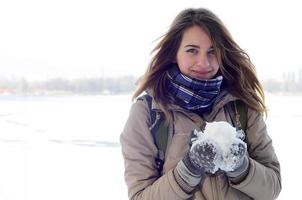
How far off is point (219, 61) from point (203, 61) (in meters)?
0.07

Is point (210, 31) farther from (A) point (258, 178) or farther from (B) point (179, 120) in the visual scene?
(A) point (258, 178)

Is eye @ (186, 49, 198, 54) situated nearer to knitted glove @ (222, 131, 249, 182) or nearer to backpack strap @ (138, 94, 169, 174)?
backpack strap @ (138, 94, 169, 174)

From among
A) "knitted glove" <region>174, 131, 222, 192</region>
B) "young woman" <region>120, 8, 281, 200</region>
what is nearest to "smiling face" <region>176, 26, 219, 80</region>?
"young woman" <region>120, 8, 281, 200</region>

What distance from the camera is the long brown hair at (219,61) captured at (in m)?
1.79

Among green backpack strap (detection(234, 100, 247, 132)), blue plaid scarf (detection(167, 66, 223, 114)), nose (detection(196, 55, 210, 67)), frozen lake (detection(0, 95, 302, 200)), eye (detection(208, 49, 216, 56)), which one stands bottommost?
frozen lake (detection(0, 95, 302, 200))

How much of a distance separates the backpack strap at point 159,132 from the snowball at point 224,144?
0.20m

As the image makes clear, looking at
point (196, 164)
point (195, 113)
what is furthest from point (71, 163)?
point (196, 164)

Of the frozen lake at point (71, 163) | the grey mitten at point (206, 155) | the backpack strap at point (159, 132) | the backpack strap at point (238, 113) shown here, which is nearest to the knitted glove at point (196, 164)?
the grey mitten at point (206, 155)

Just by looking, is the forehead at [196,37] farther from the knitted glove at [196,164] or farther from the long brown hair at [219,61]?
the knitted glove at [196,164]

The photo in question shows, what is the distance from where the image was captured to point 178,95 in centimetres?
178

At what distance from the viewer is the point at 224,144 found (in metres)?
1.51

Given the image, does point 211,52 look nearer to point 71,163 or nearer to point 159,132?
point 159,132

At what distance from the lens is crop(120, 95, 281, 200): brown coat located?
164 centimetres

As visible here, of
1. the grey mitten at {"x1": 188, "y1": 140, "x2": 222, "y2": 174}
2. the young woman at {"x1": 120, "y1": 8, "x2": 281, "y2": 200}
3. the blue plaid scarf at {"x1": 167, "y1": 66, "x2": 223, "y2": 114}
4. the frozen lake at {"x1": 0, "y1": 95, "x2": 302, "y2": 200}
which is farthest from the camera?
the frozen lake at {"x1": 0, "y1": 95, "x2": 302, "y2": 200}
